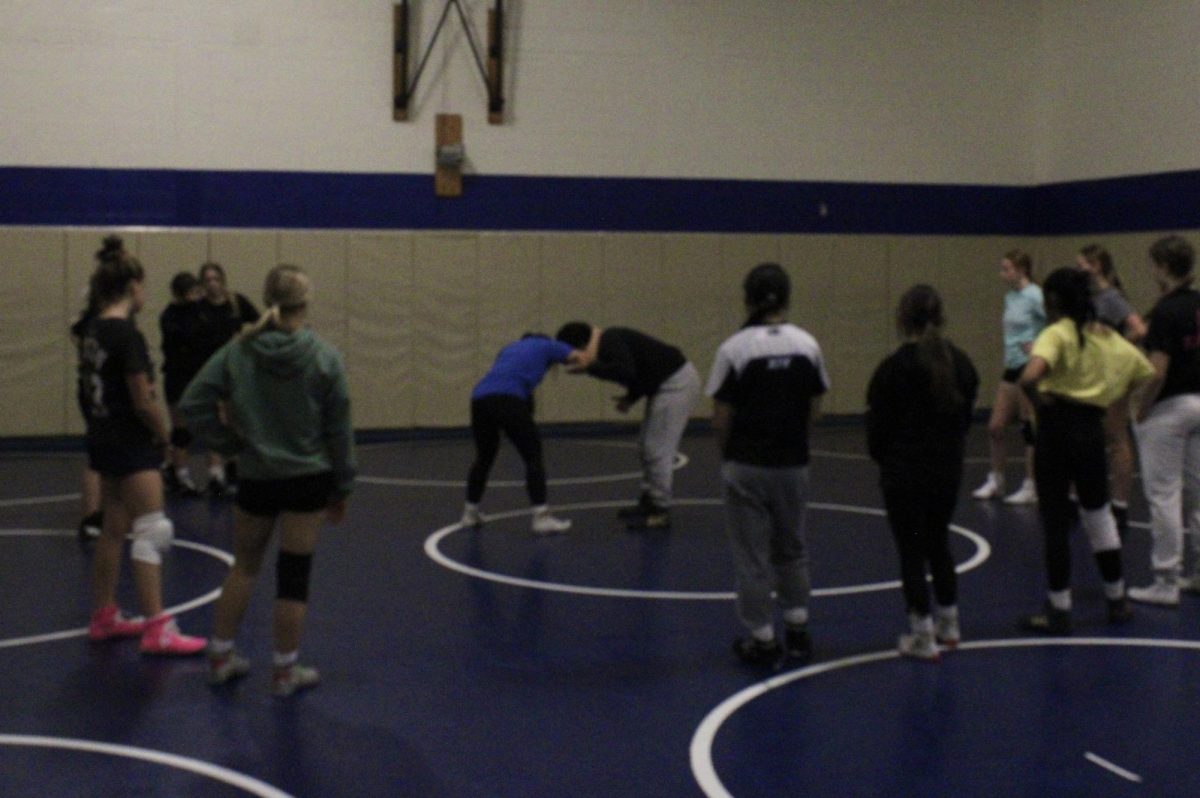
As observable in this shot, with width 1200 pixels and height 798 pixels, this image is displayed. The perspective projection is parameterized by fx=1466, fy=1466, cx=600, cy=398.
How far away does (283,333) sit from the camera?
21.0ft

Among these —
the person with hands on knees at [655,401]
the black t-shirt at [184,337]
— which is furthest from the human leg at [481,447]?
the black t-shirt at [184,337]

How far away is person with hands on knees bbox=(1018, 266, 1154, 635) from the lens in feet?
24.9

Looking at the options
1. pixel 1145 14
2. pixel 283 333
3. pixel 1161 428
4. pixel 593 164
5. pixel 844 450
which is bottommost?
pixel 844 450

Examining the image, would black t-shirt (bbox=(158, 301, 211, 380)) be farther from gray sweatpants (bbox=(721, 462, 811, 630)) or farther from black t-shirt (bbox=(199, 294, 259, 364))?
gray sweatpants (bbox=(721, 462, 811, 630))

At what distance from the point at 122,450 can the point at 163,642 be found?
98cm

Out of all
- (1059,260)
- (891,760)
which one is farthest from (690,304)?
(891,760)

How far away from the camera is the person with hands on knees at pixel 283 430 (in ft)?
20.9

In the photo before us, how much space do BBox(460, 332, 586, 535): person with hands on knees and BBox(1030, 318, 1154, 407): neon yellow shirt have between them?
12.3 feet

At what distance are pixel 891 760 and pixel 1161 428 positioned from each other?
3.56m

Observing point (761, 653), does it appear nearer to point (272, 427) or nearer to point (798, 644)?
point (798, 644)

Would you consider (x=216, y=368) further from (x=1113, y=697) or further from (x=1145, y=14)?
(x=1145, y=14)

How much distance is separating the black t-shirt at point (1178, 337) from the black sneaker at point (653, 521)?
386 cm

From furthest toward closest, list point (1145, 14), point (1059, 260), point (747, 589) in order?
point (1059, 260), point (1145, 14), point (747, 589)

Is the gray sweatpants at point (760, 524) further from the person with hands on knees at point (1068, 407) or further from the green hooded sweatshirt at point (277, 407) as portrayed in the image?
the green hooded sweatshirt at point (277, 407)
